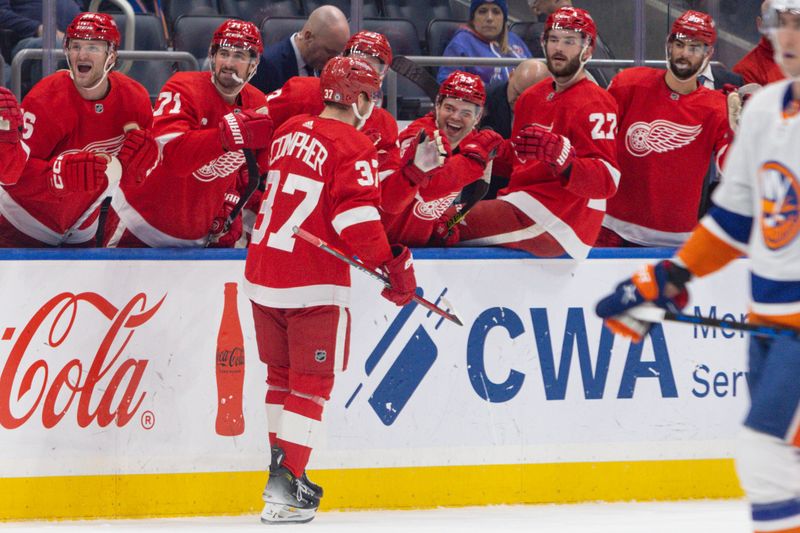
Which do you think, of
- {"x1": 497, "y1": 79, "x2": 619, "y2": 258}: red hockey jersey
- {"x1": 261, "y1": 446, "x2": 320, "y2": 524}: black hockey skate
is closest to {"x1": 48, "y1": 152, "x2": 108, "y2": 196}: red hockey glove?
{"x1": 261, "y1": 446, "x2": 320, "y2": 524}: black hockey skate

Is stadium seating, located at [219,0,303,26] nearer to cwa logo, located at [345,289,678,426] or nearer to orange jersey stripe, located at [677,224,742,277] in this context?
cwa logo, located at [345,289,678,426]

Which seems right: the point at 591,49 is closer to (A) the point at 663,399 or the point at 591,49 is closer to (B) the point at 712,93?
(B) the point at 712,93

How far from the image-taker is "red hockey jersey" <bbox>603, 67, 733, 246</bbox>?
14.1 ft

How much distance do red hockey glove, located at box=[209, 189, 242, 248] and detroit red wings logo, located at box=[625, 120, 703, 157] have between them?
1350 mm

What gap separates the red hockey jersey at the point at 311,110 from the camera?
159 inches

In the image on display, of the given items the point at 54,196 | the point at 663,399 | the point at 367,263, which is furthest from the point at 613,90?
the point at 54,196

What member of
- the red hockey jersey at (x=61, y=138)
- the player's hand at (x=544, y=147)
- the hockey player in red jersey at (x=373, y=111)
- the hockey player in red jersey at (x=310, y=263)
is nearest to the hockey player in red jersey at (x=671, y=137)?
the player's hand at (x=544, y=147)

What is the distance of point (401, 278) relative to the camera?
3545mm

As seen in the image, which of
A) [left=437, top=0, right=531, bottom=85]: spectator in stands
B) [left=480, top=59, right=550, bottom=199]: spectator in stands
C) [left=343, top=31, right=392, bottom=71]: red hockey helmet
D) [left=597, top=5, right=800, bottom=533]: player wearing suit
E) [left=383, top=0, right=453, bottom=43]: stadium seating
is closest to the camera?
[left=597, top=5, right=800, bottom=533]: player wearing suit

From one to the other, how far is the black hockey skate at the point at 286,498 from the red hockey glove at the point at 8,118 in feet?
3.80

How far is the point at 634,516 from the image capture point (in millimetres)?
3914

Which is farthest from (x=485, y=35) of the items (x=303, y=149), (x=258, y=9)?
(x=303, y=149)

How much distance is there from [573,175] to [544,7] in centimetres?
130

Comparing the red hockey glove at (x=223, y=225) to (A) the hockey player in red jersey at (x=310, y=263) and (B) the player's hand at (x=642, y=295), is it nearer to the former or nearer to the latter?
(A) the hockey player in red jersey at (x=310, y=263)
